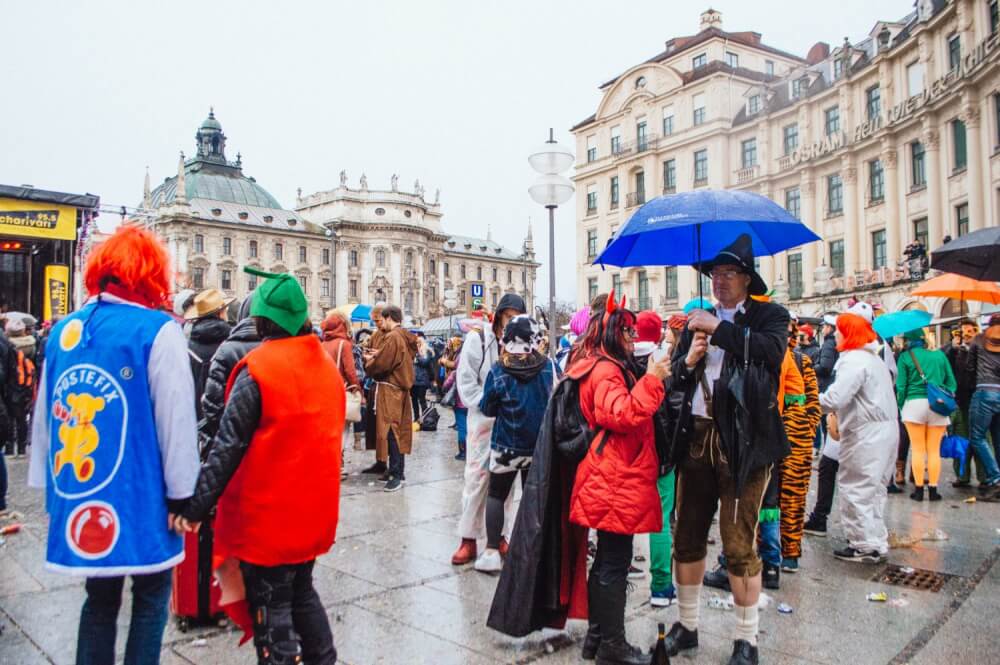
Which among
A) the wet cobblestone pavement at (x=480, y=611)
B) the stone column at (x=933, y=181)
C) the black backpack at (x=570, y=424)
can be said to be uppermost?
the stone column at (x=933, y=181)

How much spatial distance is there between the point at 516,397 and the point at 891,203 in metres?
32.1

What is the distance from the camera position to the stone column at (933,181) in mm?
28172

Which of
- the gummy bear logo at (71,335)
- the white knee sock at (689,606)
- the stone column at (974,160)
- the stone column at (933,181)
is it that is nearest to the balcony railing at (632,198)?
the stone column at (933,181)

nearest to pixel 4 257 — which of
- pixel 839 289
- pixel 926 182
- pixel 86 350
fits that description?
pixel 86 350

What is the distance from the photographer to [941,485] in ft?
27.9

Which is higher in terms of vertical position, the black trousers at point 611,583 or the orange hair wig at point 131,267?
the orange hair wig at point 131,267

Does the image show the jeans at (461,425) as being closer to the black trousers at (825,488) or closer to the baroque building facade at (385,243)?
the black trousers at (825,488)

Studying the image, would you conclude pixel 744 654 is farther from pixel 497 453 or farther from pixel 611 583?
pixel 497 453

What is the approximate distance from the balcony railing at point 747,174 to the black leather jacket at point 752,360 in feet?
132

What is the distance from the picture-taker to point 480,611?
14.2 feet

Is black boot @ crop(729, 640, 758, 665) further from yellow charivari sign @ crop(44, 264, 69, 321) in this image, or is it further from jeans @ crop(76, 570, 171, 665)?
yellow charivari sign @ crop(44, 264, 69, 321)

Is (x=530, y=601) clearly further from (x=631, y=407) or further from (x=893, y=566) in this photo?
(x=893, y=566)

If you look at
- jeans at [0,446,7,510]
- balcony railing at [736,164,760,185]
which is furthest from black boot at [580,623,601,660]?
balcony railing at [736,164,760,185]

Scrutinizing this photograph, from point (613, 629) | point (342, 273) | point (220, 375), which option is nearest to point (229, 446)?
point (220, 375)
